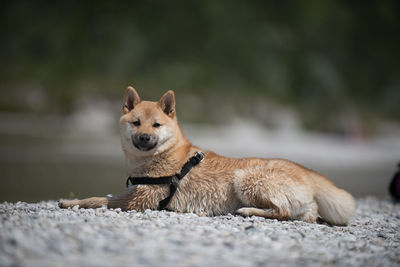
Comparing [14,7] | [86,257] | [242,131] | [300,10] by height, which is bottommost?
[86,257]

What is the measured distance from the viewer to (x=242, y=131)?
4400cm

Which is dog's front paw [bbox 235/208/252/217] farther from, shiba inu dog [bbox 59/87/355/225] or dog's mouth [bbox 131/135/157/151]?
dog's mouth [bbox 131/135/157/151]

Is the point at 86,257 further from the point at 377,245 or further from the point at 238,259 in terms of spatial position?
the point at 377,245

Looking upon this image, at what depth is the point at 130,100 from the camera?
6141mm

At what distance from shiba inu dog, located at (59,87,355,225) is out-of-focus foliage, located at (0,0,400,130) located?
5216 cm

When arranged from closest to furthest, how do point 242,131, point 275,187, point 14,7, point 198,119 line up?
1. point 275,187
2. point 242,131
3. point 198,119
4. point 14,7

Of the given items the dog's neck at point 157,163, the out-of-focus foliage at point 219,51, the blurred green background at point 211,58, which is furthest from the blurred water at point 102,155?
the out-of-focus foliage at point 219,51

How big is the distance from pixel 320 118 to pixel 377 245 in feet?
194

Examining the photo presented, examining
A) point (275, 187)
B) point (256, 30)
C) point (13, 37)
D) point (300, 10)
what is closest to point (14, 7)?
point (13, 37)

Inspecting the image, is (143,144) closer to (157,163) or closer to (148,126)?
(148,126)

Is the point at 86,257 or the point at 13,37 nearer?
the point at 86,257

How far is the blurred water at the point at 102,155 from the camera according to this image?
1131 centimetres

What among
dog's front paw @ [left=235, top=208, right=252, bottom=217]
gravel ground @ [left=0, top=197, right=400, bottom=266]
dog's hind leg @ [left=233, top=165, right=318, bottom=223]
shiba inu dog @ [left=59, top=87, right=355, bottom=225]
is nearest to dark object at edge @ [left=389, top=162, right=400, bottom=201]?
gravel ground @ [left=0, top=197, right=400, bottom=266]

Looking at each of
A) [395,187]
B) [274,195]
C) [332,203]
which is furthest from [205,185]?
[395,187]
